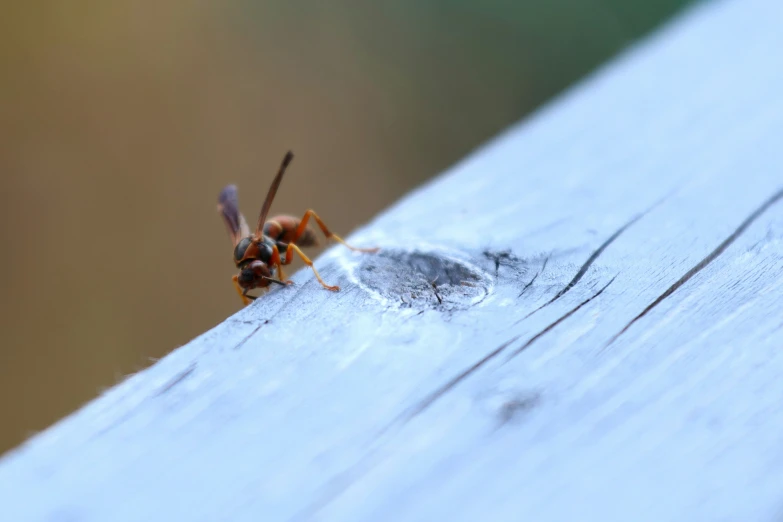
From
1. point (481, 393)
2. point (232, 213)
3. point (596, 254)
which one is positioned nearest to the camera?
point (481, 393)

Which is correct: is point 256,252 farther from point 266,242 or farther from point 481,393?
point 481,393

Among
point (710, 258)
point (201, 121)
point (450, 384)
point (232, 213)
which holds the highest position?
point (201, 121)

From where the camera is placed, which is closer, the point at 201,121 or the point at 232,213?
the point at 232,213

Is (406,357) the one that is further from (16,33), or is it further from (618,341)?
(16,33)

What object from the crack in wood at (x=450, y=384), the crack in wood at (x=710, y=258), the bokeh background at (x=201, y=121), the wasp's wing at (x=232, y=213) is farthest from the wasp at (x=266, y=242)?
the bokeh background at (x=201, y=121)

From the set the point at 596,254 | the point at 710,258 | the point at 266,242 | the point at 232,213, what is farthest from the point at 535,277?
the point at 232,213

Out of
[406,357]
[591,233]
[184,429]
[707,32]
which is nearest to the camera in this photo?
[184,429]

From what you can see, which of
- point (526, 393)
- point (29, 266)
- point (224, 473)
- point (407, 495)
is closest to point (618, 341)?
point (526, 393)

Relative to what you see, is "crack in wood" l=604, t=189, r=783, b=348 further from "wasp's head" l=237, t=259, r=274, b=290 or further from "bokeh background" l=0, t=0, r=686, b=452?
"bokeh background" l=0, t=0, r=686, b=452
